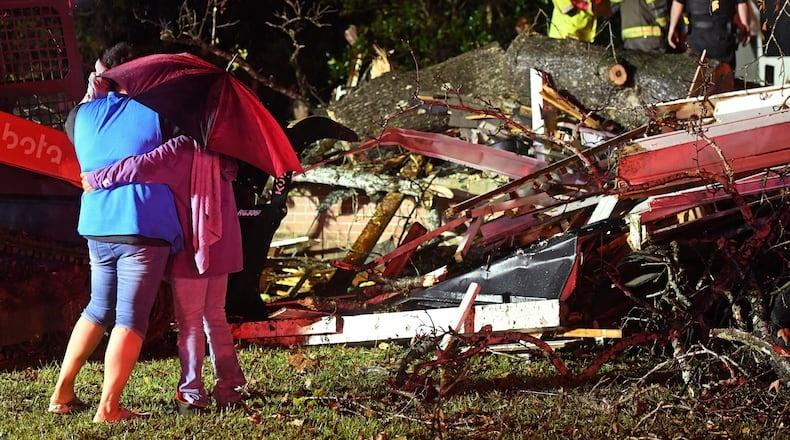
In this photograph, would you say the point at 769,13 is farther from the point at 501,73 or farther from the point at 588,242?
the point at 588,242

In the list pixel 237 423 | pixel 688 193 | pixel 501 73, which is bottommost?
pixel 237 423

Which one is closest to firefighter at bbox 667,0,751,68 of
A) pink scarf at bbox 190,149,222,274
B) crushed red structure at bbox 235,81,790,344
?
crushed red structure at bbox 235,81,790,344

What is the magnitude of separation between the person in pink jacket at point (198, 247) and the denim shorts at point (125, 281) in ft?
0.57

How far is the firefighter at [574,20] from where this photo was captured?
10914mm

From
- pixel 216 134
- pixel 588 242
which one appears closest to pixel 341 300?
pixel 588 242

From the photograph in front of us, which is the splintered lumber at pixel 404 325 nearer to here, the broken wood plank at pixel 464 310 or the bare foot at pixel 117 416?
the broken wood plank at pixel 464 310

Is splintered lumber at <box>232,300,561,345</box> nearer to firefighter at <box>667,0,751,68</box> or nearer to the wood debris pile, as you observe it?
the wood debris pile

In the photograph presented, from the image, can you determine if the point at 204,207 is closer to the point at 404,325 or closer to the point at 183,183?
the point at 183,183

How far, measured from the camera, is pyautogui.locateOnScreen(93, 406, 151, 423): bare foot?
541 cm

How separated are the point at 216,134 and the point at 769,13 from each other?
25.7 ft

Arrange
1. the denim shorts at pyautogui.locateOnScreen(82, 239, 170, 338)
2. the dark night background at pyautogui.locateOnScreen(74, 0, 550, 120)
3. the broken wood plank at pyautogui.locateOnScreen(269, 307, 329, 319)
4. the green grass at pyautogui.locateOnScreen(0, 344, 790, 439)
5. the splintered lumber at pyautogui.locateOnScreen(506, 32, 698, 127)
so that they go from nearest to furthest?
the green grass at pyautogui.locateOnScreen(0, 344, 790, 439) < the denim shorts at pyautogui.locateOnScreen(82, 239, 170, 338) < the broken wood plank at pyautogui.locateOnScreen(269, 307, 329, 319) < the splintered lumber at pyautogui.locateOnScreen(506, 32, 698, 127) < the dark night background at pyautogui.locateOnScreen(74, 0, 550, 120)

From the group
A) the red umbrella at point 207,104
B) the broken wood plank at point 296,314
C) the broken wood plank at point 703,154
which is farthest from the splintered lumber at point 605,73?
the red umbrella at point 207,104

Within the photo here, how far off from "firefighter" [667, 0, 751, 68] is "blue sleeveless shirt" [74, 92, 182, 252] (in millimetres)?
6537

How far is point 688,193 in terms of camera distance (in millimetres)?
6734
